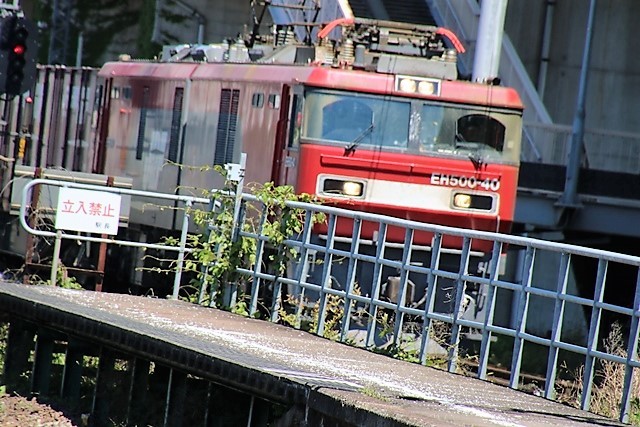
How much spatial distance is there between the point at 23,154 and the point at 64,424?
13775mm

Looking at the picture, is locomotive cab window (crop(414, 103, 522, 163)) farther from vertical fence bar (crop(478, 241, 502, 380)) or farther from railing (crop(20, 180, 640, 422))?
vertical fence bar (crop(478, 241, 502, 380))

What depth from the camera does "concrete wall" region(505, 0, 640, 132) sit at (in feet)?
91.7

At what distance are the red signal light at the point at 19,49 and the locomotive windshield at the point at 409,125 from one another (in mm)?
4513

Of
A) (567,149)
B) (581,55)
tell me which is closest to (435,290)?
(567,149)

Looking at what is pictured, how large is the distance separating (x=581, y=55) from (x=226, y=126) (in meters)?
13.1

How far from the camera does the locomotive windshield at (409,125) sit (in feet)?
50.5

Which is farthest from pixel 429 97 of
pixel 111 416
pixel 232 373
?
pixel 232 373

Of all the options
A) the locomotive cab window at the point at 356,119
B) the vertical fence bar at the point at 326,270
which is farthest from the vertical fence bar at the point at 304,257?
the locomotive cab window at the point at 356,119

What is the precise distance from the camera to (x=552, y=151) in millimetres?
23625

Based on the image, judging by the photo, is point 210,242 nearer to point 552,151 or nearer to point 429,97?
point 429,97

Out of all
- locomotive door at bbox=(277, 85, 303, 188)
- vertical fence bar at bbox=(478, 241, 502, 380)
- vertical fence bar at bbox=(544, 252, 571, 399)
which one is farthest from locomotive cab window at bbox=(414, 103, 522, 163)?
vertical fence bar at bbox=(544, 252, 571, 399)

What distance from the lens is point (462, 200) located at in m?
15.9

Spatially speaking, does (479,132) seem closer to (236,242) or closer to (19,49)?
(236,242)

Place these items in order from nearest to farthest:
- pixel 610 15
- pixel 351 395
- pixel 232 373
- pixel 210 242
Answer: pixel 351 395 < pixel 232 373 < pixel 210 242 < pixel 610 15
